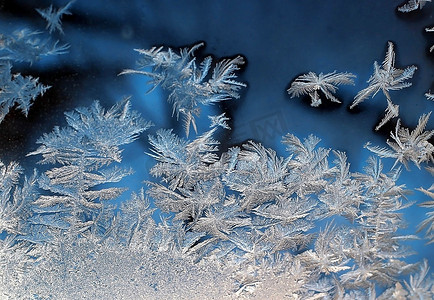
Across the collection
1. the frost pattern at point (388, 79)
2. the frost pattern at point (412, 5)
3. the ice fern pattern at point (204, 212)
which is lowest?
the ice fern pattern at point (204, 212)

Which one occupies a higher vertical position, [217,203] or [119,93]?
[119,93]

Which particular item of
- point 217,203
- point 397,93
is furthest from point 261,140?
point 397,93

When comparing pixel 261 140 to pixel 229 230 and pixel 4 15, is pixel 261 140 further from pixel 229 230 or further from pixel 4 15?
pixel 4 15

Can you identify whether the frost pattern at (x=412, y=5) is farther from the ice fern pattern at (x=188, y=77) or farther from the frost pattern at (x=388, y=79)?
the ice fern pattern at (x=188, y=77)

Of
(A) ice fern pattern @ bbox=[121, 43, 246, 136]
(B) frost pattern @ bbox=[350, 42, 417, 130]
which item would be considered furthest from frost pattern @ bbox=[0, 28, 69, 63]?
(B) frost pattern @ bbox=[350, 42, 417, 130]

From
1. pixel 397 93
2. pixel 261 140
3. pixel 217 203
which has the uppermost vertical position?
pixel 397 93

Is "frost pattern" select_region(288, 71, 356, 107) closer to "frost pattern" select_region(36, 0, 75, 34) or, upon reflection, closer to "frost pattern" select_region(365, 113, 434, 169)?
"frost pattern" select_region(365, 113, 434, 169)

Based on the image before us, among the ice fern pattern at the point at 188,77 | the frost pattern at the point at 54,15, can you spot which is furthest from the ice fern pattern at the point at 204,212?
the frost pattern at the point at 54,15

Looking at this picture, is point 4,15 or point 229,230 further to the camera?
point 229,230
